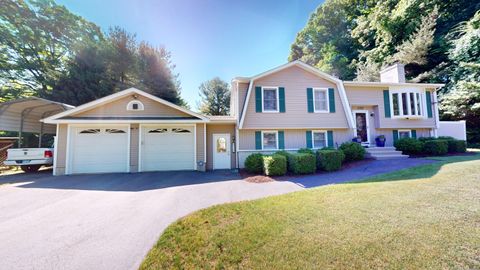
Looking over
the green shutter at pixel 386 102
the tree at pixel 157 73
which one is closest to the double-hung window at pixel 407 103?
the green shutter at pixel 386 102

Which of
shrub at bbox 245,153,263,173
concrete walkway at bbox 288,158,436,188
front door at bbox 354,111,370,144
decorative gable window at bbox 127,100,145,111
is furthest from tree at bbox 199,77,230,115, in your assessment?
concrete walkway at bbox 288,158,436,188

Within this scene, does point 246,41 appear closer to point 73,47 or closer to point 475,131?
point 73,47

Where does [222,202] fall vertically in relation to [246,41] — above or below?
below

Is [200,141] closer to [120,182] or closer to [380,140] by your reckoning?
[120,182]

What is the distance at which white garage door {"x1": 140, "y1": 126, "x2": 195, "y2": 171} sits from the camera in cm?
975

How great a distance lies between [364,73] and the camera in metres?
19.0

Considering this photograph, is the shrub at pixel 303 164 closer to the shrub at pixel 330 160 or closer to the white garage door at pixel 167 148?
the shrub at pixel 330 160

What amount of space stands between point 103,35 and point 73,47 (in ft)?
10.8

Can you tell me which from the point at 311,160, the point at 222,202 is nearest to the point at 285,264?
the point at 222,202

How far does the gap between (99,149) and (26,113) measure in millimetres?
6546

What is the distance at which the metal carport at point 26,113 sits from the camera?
10038 millimetres

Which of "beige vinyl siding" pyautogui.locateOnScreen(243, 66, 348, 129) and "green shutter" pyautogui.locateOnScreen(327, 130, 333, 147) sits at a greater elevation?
"beige vinyl siding" pyautogui.locateOnScreen(243, 66, 348, 129)

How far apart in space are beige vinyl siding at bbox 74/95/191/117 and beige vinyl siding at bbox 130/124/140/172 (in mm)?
883

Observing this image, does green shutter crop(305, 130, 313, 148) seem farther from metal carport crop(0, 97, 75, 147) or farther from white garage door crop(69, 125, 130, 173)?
metal carport crop(0, 97, 75, 147)
